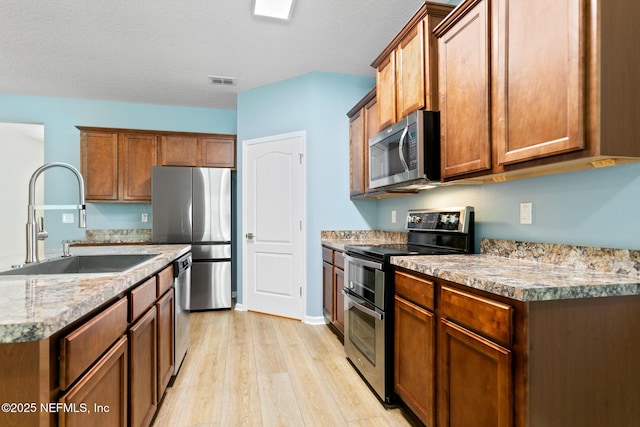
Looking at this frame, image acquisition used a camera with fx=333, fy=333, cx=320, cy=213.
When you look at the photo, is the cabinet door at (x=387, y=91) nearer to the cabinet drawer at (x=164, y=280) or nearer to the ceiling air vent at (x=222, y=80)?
the cabinet drawer at (x=164, y=280)

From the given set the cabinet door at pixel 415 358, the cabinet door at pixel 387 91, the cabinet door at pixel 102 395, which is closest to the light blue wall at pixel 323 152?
→ the cabinet door at pixel 387 91

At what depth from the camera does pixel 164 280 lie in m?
2.03

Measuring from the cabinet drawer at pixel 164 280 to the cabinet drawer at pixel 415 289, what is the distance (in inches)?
54.0

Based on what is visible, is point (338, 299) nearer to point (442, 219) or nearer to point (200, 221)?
point (442, 219)

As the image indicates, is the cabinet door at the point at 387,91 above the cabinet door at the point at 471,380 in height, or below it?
above

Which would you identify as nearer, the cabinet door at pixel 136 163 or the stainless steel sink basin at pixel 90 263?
the stainless steel sink basin at pixel 90 263

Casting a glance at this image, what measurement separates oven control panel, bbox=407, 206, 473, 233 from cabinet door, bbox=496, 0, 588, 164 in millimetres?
588

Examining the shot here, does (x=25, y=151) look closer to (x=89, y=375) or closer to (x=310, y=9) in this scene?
(x=310, y=9)

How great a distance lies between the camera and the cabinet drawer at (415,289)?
5.32 feet

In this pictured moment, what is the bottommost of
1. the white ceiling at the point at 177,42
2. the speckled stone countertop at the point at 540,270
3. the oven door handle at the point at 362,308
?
the oven door handle at the point at 362,308

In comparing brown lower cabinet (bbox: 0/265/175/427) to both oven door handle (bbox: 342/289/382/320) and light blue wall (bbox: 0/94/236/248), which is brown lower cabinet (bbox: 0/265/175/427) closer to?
oven door handle (bbox: 342/289/382/320)

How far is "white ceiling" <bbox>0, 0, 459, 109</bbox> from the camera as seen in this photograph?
2.63 m

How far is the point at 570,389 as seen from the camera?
112 cm

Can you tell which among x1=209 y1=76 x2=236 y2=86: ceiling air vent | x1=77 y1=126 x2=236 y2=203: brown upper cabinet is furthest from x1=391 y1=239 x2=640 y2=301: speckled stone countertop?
x1=77 y1=126 x2=236 y2=203: brown upper cabinet
